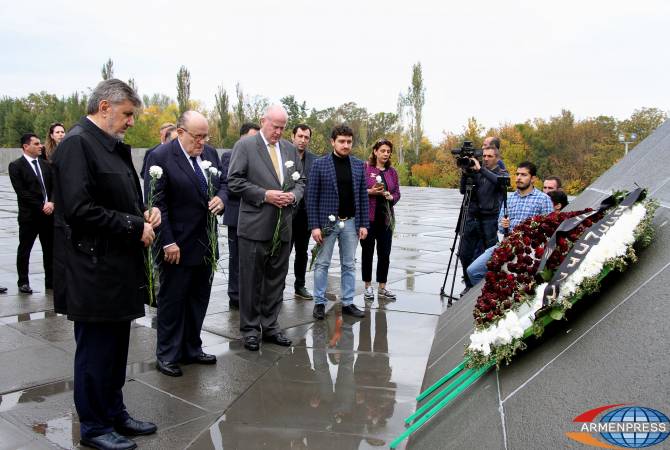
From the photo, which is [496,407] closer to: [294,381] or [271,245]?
[294,381]

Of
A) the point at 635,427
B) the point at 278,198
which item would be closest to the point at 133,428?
the point at 278,198

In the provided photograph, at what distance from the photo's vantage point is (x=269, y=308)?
5.29 meters

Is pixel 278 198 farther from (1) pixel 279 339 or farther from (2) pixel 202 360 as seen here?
(2) pixel 202 360

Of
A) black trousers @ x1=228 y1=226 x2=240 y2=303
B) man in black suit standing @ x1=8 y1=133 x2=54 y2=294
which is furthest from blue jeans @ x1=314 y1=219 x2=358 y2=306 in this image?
man in black suit standing @ x1=8 y1=133 x2=54 y2=294

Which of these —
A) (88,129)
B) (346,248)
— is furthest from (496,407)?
(346,248)

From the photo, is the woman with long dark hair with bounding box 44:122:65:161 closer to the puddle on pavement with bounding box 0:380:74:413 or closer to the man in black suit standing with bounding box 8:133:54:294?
the man in black suit standing with bounding box 8:133:54:294

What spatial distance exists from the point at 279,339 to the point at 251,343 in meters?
0.29

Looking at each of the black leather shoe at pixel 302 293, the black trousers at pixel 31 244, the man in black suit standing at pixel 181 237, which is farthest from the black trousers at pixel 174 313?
the black trousers at pixel 31 244

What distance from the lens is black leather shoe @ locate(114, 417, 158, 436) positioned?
3.38 metres

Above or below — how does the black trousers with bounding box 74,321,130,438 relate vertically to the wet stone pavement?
above

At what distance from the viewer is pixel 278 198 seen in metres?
5.07

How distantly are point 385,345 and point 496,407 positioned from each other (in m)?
2.61

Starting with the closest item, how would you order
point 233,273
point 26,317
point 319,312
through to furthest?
point 26,317 < point 319,312 < point 233,273

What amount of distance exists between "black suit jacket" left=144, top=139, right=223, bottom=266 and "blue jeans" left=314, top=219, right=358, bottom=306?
1839mm
